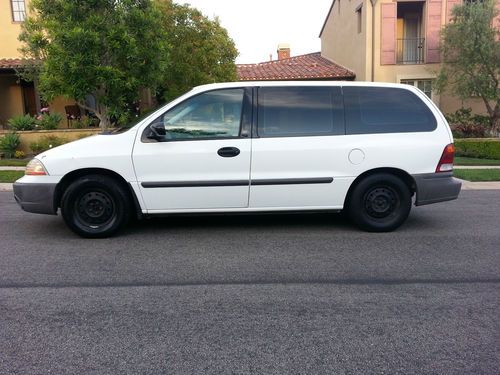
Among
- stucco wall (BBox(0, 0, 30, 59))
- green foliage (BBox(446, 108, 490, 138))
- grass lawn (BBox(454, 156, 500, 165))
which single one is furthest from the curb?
green foliage (BBox(446, 108, 490, 138))

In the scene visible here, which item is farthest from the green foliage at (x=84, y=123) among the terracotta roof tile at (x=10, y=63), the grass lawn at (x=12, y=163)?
the grass lawn at (x=12, y=163)

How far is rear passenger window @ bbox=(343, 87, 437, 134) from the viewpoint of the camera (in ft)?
20.0

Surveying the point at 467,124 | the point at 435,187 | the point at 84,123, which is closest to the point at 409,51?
the point at 467,124

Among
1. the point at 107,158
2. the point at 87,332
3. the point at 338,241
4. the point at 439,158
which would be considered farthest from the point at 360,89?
the point at 87,332

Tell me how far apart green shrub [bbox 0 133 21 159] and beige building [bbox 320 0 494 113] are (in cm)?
1333

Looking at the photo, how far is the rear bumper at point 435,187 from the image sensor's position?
6.09 meters

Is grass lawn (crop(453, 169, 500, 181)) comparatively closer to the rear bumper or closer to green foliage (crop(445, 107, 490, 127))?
the rear bumper

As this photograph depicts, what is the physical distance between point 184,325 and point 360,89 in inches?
157

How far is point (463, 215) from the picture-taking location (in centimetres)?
731

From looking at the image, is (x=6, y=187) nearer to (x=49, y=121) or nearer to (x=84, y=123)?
(x=49, y=121)

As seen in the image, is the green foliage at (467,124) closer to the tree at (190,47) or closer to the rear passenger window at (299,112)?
the tree at (190,47)

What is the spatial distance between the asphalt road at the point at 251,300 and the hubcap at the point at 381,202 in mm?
300

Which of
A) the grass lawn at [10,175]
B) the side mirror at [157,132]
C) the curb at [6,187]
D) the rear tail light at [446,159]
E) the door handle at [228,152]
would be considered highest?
the side mirror at [157,132]

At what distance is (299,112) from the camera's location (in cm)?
605
